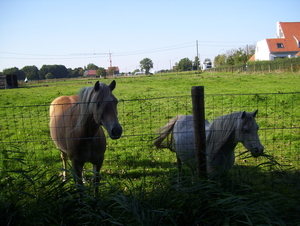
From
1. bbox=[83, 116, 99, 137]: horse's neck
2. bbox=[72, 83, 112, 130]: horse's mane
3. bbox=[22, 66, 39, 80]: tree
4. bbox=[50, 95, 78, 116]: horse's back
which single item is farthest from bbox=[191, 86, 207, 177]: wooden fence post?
bbox=[22, 66, 39, 80]: tree

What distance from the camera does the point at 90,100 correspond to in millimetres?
4000

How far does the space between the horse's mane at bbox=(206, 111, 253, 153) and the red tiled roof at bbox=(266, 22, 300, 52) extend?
58.7 metres

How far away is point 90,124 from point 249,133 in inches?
87.7

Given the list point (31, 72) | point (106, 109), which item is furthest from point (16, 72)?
point (106, 109)

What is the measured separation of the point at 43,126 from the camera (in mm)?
9203

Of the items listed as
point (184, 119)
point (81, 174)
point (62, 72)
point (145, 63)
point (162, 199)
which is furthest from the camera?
point (145, 63)

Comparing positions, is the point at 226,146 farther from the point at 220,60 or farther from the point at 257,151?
the point at 220,60

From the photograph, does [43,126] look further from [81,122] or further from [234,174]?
[234,174]

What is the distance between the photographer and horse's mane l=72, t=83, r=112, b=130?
3838 mm

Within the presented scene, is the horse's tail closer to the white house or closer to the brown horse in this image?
the brown horse

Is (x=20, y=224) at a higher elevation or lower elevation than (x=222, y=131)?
lower

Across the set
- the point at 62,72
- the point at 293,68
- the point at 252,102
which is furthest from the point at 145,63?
the point at 252,102

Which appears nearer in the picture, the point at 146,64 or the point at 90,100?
the point at 90,100

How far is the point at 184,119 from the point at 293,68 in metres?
29.8
